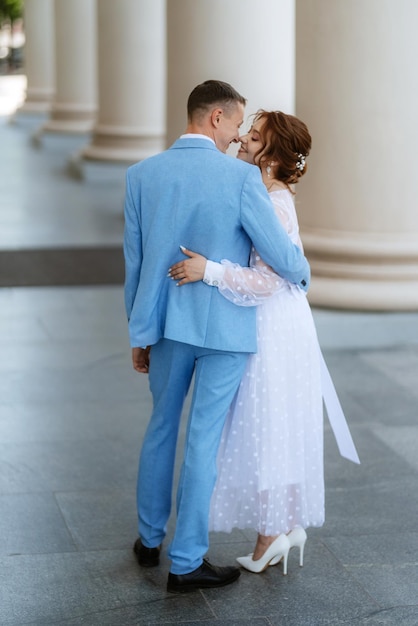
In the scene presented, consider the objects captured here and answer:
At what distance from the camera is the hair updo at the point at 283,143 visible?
502 cm

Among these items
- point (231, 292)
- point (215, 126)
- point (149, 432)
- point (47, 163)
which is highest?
point (215, 126)

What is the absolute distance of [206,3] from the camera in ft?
37.3

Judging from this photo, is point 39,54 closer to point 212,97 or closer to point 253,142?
point 253,142

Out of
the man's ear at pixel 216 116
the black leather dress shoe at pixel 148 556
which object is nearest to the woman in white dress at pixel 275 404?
the man's ear at pixel 216 116

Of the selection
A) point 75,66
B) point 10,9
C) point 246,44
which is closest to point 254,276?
point 246,44

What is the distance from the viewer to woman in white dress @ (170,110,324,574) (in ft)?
16.6

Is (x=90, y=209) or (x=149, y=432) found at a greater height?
(x=149, y=432)

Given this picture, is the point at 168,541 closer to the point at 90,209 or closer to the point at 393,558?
the point at 393,558

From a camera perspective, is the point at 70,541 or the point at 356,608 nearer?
the point at 356,608

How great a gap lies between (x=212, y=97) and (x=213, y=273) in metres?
0.74

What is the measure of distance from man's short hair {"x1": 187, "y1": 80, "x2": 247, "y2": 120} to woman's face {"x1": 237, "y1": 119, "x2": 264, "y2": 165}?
0.19 meters

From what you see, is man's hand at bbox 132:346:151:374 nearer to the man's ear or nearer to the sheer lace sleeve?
the sheer lace sleeve

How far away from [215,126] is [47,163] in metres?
21.1

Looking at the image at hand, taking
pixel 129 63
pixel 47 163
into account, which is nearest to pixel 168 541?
pixel 129 63
